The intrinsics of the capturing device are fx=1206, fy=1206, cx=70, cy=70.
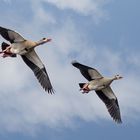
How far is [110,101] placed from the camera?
76312 mm

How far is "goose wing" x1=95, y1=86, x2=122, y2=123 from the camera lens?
75.9m

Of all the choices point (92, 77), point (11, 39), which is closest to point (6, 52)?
point (11, 39)

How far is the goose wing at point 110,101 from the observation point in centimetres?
7588

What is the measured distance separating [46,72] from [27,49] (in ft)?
8.27

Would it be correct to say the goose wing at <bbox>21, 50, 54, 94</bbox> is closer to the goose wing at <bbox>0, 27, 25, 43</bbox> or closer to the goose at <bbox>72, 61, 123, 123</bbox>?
the goose wing at <bbox>0, 27, 25, 43</bbox>

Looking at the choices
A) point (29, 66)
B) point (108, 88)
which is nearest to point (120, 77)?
point (108, 88)

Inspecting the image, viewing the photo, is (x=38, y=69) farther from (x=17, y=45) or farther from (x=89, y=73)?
(x=89, y=73)

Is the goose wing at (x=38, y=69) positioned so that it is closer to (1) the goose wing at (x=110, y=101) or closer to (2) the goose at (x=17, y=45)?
(2) the goose at (x=17, y=45)

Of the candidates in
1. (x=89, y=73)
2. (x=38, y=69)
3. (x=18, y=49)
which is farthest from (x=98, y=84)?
(x=18, y=49)

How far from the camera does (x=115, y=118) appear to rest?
76250 millimetres

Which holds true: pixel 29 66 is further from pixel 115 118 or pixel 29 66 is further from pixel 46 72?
pixel 115 118

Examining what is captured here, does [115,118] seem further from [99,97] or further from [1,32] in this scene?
[1,32]

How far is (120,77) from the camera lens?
76.1 m

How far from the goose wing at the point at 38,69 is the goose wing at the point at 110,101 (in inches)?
129
